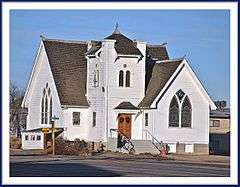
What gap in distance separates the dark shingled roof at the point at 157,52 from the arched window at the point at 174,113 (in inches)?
281

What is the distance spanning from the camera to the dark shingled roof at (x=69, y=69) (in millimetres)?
47969

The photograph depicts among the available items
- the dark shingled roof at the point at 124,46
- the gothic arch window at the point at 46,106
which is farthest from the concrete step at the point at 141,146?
the gothic arch window at the point at 46,106

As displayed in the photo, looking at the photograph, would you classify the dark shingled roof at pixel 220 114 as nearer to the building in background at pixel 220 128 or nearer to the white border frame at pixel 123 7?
the building in background at pixel 220 128

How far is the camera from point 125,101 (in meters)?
47.0

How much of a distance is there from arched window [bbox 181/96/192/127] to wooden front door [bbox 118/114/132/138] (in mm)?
3588

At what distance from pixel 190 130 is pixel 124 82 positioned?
5.52 metres

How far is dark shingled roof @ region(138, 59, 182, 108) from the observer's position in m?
46.3

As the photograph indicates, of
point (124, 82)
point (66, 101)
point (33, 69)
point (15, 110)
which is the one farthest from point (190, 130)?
point (15, 110)

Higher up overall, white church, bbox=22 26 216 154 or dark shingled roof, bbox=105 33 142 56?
dark shingled roof, bbox=105 33 142 56

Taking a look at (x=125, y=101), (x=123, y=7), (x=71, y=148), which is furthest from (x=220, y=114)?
(x=123, y=7)

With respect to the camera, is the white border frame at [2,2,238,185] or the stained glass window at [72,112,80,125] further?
the stained glass window at [72,112,80,125]

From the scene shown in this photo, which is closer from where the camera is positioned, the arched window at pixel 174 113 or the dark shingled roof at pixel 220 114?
the arched window at pixel 174 113

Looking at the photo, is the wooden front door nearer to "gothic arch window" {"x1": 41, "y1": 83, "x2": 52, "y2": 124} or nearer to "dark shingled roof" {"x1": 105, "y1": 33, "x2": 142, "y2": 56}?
"dark shingled roof" {"x1": 105, "y1": 33, "x2": 142, "y2": 56}

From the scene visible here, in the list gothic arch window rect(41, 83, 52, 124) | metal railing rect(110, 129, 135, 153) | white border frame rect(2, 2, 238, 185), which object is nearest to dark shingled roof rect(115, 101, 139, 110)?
metal railing rect(110, 129, 135, 153)
